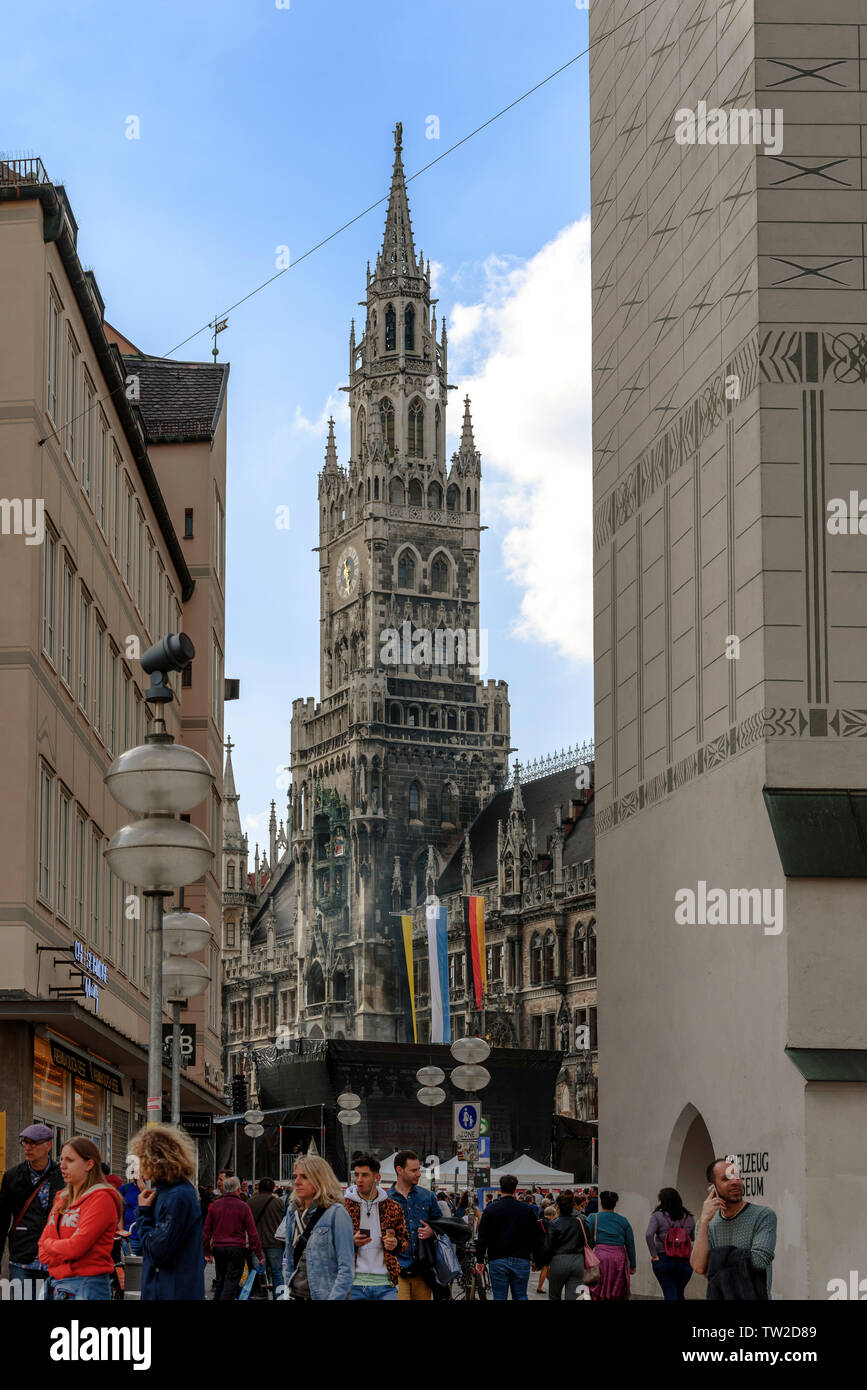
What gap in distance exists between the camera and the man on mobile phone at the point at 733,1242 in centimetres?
1236

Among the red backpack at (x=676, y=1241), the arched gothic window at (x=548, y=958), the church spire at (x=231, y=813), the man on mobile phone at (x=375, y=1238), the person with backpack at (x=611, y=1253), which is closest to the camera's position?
the man on mobile phone at (x=375, y=1238)

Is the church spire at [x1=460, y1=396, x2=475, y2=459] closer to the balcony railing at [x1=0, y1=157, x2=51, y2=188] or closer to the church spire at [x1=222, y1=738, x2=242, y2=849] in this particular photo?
the church spire at [x1=222, y1=738, x2=242, y2=849]

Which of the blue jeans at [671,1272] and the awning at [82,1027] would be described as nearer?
the blue jeans at [671,1272]

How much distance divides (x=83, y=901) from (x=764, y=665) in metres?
11.4

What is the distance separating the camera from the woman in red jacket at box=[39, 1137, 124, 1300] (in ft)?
33.8

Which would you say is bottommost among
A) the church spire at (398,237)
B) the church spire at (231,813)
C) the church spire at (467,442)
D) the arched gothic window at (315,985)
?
the arched gothic window at (315,985)

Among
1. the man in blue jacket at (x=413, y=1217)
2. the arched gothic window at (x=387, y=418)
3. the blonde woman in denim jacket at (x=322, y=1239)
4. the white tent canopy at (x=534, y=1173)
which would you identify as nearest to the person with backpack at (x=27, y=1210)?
the man in blue jacket at (x=413, y=1217)

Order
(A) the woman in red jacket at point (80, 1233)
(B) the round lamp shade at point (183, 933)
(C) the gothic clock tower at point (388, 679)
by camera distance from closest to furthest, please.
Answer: (A) the woman in red jacket at point (80, 1233)
(B) the round lamp shade at point (183, 933)
(C) the gothic clock tower at point (388, 679)

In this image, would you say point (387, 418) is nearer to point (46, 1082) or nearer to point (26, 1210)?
point (46, 1082)

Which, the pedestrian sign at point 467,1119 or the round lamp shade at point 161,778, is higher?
the round lamp shade at point 161,778

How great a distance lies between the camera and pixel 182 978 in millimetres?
21250

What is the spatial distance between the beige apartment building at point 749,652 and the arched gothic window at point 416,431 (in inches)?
4042

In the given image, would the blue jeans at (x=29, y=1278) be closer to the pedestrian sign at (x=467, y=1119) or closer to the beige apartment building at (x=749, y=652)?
the beige apartment building at (x=749, y=652)

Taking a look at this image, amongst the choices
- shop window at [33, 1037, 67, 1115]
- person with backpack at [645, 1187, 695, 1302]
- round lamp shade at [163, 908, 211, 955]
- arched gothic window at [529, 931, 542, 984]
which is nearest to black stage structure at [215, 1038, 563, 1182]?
arched gothic window at [529, 931, 542, 984]
